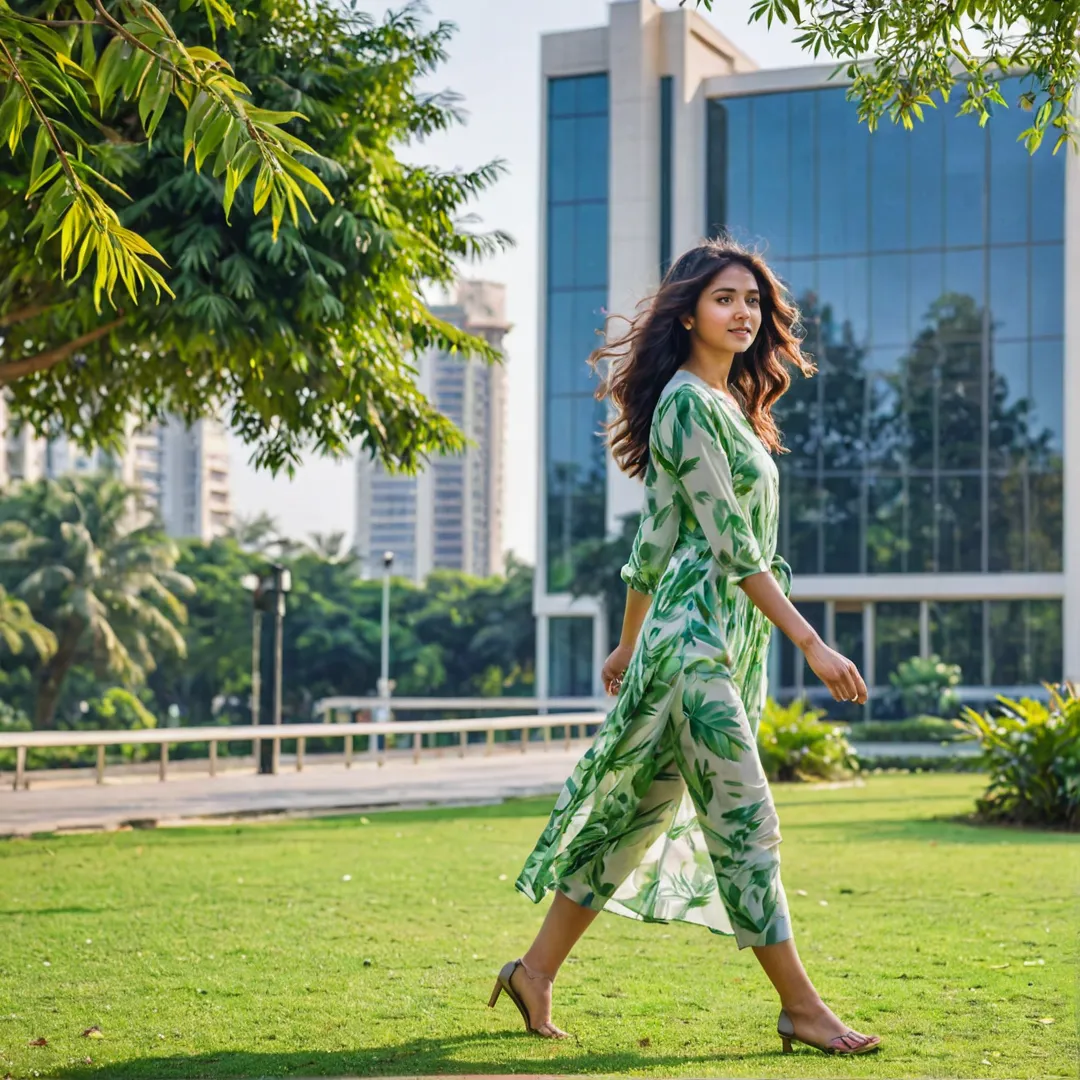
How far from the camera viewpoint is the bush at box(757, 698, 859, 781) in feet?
58.6

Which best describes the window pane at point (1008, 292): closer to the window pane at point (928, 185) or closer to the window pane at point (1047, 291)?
the window pane at point (1047, 291)

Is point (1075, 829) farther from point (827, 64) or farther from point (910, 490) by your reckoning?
point (827, 64)

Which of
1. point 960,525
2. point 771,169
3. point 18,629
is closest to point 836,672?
point 960,525

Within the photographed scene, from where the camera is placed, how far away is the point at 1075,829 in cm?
1190

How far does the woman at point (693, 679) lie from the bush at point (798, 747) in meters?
13.2

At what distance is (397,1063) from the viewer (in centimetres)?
420

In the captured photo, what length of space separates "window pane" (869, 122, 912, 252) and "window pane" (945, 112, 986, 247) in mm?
1113

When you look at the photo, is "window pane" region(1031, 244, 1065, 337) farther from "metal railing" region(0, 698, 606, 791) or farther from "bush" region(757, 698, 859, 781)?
"bush" region(757, 698, 859, 781)

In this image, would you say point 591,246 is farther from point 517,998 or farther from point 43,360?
point 517,998

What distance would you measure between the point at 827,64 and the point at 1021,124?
16.9 feet

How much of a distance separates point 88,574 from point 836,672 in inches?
1853

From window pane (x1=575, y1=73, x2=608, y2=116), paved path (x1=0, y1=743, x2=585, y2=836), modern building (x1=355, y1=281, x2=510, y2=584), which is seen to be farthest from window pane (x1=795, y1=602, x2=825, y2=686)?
modern building (x1=355, y1=281, x2=510, y2=584)

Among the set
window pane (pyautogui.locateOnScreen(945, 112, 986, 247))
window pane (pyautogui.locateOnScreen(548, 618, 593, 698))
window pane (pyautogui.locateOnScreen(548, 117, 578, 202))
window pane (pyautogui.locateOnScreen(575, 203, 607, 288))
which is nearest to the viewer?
window pane (pyautogui.locateOnScreen(945, 112, 986, 247))

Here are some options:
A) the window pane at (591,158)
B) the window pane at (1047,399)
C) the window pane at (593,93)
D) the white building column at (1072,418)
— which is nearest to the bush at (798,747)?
the white building column at (1072,418)
